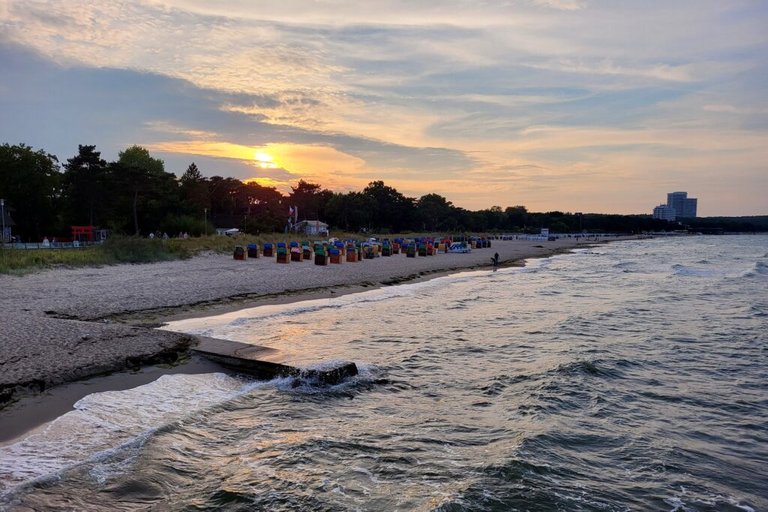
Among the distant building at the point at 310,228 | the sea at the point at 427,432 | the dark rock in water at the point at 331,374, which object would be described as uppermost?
the distant building at the point at 310,228

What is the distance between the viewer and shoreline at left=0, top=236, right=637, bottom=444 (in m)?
7.82

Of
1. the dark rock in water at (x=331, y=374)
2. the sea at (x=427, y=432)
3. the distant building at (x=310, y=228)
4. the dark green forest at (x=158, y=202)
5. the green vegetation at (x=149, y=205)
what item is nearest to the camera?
the sea at (x=427, y=432)

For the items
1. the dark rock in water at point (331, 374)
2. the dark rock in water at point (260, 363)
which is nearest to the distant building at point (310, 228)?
the dark rock in water at point (260, 363)

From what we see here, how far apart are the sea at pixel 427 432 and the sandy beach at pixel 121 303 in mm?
1187

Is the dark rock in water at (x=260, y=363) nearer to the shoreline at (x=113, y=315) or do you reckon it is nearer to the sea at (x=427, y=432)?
the sea at (x=427, y=432)

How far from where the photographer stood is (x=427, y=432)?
7285mm

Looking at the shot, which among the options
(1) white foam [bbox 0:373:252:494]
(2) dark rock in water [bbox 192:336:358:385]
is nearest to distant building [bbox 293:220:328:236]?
(2) dark rock in water [bbox 192:336:358:385]

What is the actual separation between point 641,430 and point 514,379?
2.75 m

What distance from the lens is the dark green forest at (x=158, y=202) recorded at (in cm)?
4847

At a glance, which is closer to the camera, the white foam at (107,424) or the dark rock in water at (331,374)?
the white foam at (107,424)

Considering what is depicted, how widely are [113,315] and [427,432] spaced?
10.7 m

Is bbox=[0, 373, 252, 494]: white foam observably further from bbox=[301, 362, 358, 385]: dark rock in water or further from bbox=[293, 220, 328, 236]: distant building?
bbox=[293, 220, 328, 236]: distant building

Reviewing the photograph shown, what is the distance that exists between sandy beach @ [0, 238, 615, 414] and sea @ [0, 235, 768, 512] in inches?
46.7

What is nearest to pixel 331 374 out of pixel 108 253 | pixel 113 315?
pixel 113 315
